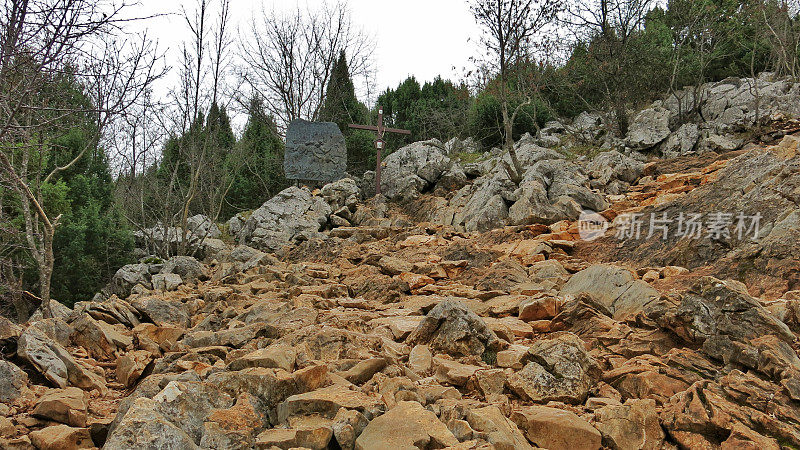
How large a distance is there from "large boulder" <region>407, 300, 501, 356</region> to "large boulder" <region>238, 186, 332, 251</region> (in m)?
8.25

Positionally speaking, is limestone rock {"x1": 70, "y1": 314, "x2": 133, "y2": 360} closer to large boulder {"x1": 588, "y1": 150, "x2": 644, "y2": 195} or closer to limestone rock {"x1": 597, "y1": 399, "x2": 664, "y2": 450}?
limestone rock {"x1": 597, "y1": 399, "x2": 664, "y2": 450}

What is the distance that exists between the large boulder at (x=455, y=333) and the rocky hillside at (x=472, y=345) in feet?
0.06

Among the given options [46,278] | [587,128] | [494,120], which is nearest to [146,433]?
[46,278]

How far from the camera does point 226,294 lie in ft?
25.7

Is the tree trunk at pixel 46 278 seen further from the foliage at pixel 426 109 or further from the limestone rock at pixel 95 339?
the foliage at pixel 426 109

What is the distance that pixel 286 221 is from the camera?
13438 mm

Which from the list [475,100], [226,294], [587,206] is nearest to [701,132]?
[587,206]

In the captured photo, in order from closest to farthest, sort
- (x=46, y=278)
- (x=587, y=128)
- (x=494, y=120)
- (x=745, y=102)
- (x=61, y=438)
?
(x=61, y=438)
(x=46, y=278)
(x=745, y=102)
(x=587, y=128)
(x=494, y=120)

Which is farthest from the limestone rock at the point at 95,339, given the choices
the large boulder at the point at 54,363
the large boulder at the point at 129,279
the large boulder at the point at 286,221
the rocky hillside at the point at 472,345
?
the large boulder at the point at 286,221

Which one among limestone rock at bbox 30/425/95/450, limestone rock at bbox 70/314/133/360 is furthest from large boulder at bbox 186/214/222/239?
limestone rock at bbox 30/425/95/450

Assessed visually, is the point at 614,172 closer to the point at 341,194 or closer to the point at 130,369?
the point at 341,194

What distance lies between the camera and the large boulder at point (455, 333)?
4.38 meters

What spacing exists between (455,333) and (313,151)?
1162cm

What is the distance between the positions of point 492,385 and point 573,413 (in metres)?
0.62
